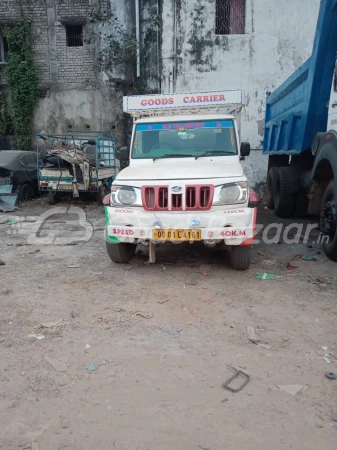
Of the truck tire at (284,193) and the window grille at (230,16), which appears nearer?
the truck tire at (284,193)

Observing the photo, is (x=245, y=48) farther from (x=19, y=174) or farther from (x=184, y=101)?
(x=19, y=174)

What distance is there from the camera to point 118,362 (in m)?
2.88

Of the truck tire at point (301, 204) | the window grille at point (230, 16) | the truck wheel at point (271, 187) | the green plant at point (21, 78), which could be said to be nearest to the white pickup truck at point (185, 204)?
the truck tire at point (301, 204)

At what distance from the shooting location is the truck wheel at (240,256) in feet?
15.4

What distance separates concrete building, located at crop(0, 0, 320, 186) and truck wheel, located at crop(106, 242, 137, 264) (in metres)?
7.80

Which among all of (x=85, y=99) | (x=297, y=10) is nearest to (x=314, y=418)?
(x=297, y=10)

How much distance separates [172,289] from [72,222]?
16.0 ft

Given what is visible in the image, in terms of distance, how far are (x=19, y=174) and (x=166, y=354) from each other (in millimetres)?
9069

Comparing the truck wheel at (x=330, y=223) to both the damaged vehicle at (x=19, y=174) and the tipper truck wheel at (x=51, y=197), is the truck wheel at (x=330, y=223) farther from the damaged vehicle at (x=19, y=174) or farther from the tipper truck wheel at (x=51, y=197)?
the damaged vehicle at (x=19, y=174)

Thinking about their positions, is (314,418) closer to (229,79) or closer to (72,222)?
(72,222)

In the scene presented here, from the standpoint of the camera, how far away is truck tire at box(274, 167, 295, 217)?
26.6 ft

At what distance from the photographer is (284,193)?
26.8ft

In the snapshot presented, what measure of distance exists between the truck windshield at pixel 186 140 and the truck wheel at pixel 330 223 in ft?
4.81

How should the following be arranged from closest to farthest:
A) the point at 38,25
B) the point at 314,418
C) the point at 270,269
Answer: the point at 314,418
the point at 270,269
the point at 38,25
